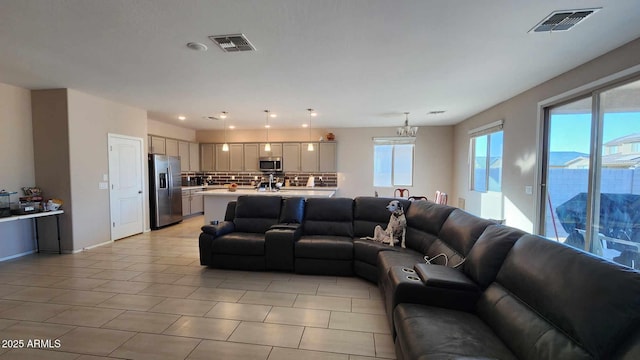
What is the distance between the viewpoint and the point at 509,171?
4.55 metres

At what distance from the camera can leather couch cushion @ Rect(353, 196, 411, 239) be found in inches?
151

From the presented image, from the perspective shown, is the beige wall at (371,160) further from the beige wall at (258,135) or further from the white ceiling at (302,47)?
the white ceiling at (302,47)

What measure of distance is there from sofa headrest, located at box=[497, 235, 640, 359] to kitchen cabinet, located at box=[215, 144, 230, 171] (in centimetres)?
777

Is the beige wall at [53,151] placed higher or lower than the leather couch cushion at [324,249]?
higher

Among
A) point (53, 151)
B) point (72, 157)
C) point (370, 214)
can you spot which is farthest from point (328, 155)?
point (53, 151)

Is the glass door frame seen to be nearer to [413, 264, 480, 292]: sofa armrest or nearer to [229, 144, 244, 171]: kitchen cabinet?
[413, 264, 480, 292]: sofa armrest

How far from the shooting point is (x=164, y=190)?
6.35 meters

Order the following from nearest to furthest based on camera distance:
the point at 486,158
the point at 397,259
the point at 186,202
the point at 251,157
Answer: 1. the point at 397,259
2. the point at 486,158
3. the point at 186,202
4. the point at 251,157

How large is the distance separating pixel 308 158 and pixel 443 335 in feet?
21.5

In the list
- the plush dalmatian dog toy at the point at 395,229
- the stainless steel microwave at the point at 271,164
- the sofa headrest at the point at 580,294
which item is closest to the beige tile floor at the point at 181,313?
the plush dalmatian dog toy at the point at 395,229

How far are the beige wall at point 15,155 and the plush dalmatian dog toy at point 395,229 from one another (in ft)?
18.2

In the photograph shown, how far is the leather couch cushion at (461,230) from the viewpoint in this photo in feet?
7.59

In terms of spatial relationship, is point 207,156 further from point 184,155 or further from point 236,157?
point 236,157

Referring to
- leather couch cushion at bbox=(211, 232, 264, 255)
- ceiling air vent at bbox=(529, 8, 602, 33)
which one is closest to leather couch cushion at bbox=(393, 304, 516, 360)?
leather couch cushion at bbox=(211, 232, 264, 255)
